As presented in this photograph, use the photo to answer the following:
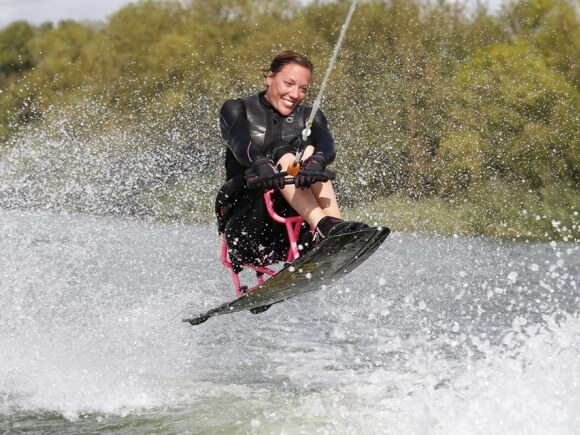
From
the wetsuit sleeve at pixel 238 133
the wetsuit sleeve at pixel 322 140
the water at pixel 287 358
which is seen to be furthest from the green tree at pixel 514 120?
the wetsuit sleeve at pixel 238 133

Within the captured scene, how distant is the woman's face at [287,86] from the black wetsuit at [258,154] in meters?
0.07

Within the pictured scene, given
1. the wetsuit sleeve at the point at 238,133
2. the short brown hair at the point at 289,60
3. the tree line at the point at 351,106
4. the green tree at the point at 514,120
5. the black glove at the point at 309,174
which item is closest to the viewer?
the black glove at the point at 309,174

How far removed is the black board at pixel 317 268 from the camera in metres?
4.71

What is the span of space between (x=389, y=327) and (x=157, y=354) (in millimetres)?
2269

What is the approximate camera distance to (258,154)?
17.1 feet

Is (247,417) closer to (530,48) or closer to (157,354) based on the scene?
(157,354)

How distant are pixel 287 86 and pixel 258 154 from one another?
457 millimetres

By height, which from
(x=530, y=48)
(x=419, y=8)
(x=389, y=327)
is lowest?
(x=389, y=327)

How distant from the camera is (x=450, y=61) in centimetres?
3016

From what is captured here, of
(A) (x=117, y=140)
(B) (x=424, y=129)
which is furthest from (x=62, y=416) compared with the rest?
(B) (x=424, y=129)

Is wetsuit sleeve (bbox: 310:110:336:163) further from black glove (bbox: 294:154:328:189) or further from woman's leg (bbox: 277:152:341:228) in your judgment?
black glove (bbox: 294:154:328:189)

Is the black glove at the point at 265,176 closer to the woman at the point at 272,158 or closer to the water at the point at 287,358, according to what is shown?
the woman at the point at 272,158

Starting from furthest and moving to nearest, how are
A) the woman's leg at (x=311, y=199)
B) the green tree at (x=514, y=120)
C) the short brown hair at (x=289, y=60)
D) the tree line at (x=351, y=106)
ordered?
the green tree at (x=514, y=120) → the tree line at (x=351, y=106) → the short brown hair at (x=289, y=60) → the woman's leg at (x=311, y=199)

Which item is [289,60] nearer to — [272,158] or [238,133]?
[238,133]
